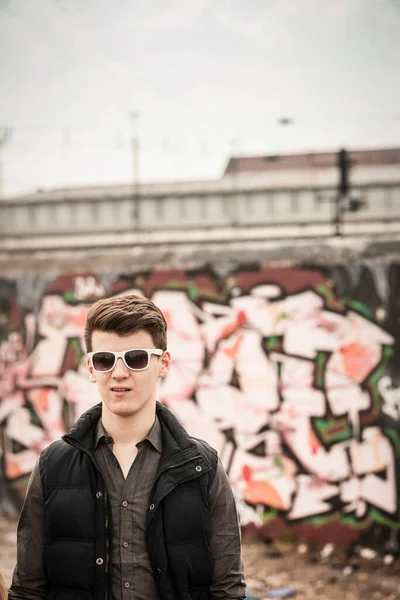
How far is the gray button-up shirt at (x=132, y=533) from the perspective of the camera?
6.59ft

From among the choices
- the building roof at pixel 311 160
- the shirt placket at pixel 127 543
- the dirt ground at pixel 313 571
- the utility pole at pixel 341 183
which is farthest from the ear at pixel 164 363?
the building roof at pixel 311 160

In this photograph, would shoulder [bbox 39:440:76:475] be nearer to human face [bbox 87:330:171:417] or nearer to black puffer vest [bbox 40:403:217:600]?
black puffer vest [bbox 40:403:217:600]

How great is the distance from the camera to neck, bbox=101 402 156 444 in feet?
6.93

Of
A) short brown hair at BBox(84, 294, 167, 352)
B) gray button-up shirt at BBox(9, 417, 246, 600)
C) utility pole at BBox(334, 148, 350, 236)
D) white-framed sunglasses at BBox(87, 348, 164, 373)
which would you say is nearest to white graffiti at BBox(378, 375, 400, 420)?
utility pole at BBox(334, 148, 350, 236)

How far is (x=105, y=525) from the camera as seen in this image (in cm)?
200

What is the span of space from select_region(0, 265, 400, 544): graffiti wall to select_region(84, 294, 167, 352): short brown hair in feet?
15.8

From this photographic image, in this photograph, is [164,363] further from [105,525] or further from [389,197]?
[389,197]

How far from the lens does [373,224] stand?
8.70 metres

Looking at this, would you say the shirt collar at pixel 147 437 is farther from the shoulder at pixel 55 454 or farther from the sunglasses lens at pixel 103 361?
the sunglasses lens at pixel 103 361

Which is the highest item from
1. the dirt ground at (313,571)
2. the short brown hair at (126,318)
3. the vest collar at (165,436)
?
the short brown hair at (126,318)

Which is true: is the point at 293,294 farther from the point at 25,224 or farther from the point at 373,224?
the point at 25,224

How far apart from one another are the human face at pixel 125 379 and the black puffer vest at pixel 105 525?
0.17 m

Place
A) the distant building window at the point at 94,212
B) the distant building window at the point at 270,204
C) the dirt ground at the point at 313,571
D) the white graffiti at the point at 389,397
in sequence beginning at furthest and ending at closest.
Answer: the distant building window at the point at 94,212 → the distant building window at the point at 270,204 → the white graffiti at the point at 389,397 → the dirt ground at the point at 313,571

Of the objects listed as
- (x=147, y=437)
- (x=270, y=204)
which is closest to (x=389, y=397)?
(x=270, y=204)
